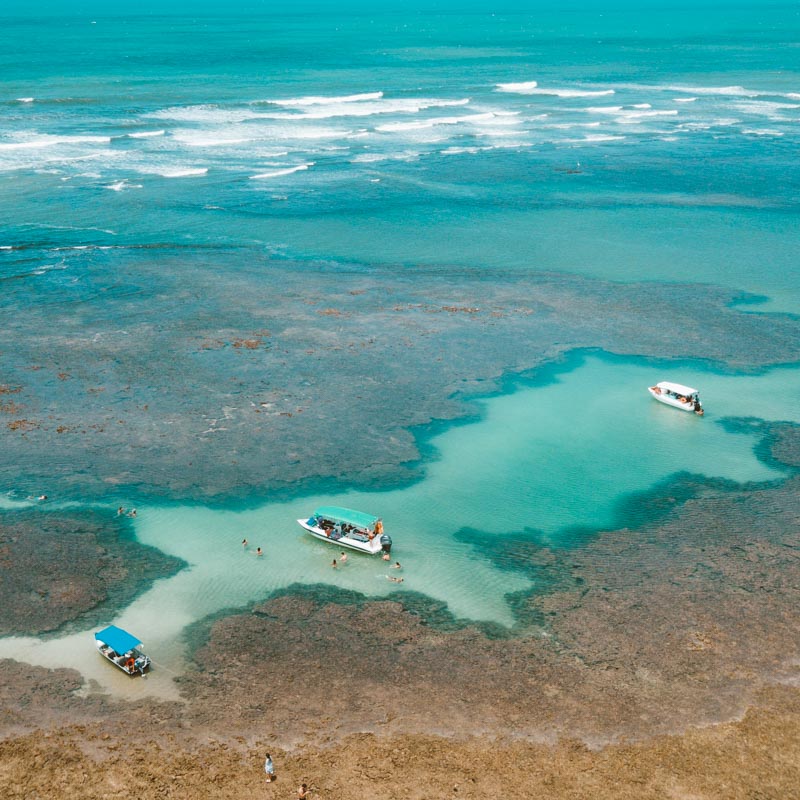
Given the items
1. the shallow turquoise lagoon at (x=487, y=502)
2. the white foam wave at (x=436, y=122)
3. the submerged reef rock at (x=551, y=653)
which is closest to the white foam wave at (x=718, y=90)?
the white foam wave at (x=436, y=122)

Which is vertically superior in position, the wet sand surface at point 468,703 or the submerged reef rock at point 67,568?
the submerged reef rock at point 67,568

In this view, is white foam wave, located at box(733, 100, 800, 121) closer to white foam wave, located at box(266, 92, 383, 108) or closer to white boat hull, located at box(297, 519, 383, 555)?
white foam wave, located at box(266, 92, 383, 108)

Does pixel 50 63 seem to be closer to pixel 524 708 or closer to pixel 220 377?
pixel 220 377

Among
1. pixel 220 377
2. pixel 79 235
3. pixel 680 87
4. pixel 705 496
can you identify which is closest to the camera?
pixel 705 496

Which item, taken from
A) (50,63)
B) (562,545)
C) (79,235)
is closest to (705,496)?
(562,545)

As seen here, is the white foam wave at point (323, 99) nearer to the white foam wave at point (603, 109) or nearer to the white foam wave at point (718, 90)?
the white foam wave at point (603, 109)

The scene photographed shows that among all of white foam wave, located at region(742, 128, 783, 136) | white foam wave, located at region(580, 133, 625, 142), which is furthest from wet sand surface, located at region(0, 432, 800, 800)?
white foam wave, located at region(742, 128, 783, 136)
